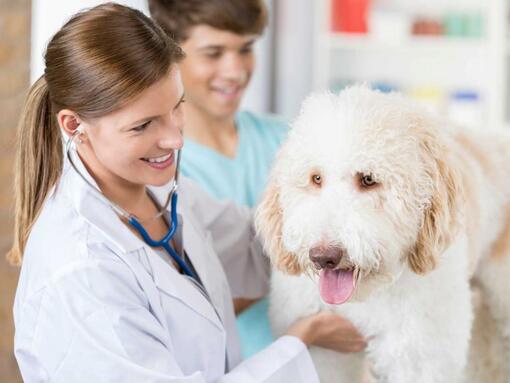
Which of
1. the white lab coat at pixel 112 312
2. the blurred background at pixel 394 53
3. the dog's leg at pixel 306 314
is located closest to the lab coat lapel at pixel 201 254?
the white lab coat at pixel 112 312

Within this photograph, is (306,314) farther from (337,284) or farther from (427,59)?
(427,59)

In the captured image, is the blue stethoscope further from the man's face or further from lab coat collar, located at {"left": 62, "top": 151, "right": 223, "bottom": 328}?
the man's face

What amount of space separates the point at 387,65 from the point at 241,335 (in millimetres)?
3049

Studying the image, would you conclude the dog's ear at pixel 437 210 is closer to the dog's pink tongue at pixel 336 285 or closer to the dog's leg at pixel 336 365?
the dog's pink tongue at pixel 336 285

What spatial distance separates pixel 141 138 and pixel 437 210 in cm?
54

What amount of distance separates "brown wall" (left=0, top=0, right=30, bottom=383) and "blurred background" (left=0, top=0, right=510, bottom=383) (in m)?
1.07

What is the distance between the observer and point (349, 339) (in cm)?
151

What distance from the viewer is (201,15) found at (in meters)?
1.94

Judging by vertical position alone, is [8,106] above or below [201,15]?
below

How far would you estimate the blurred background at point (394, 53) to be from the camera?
13.5ft

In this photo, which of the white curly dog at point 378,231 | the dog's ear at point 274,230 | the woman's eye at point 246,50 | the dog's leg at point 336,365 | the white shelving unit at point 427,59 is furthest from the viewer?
the white shelving unit at point 427,59

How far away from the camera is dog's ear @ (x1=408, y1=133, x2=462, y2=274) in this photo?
1.35 m

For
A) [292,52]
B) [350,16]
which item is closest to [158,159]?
[292,52]

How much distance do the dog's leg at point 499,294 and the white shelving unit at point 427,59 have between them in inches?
103
